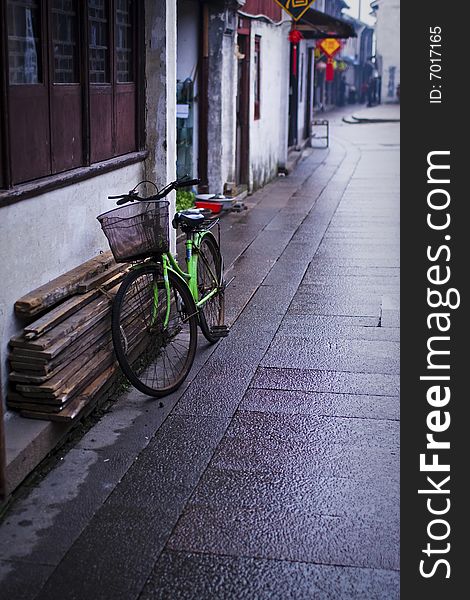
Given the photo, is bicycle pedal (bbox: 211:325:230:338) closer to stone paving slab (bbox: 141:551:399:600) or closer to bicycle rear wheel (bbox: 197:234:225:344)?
bicycle rear wheel (bbox: 197:234:225:344)

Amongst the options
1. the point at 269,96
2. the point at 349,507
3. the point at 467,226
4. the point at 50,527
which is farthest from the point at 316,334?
the point at 269,96

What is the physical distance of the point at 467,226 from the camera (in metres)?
6.69

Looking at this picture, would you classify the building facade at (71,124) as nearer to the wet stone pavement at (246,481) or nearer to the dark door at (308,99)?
the wet stone pavement at (246,481)

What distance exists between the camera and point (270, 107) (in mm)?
19047

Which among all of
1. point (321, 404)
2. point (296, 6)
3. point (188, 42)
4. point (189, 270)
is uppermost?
point (296, 6)

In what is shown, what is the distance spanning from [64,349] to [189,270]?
1840 mm

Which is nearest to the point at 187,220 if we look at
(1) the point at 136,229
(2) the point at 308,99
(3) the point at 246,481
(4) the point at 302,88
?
(1) the point at 136,229

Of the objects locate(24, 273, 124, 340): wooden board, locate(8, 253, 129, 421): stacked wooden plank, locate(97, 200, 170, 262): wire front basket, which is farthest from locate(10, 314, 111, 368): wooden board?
locate(97, 200, 170, 262): wire front basket

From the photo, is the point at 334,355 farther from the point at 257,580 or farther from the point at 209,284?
the point at 257,580

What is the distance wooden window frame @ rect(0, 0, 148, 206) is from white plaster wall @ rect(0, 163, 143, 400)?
3.3 inches

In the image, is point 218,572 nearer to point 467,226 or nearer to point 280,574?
point 280,574

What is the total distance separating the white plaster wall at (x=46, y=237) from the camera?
17.7 feet

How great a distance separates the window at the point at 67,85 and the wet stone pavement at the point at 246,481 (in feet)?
5.72

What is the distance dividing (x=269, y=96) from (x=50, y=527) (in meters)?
15.1
